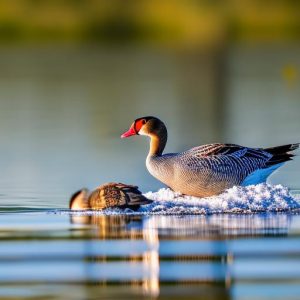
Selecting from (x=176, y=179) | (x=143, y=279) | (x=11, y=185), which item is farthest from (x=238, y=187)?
(x=143, y=279)

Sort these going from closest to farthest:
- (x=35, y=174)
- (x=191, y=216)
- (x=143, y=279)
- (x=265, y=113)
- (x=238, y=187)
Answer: (x=143, y=279) < (x=191, y=216) < (x=238, y=187) < (x=35, y=174) < (x=265, y=113)

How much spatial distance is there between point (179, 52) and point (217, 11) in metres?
2.52

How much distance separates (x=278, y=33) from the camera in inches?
2277

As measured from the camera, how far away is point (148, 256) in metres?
11.7

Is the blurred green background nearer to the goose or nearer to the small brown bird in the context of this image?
the small brown bird

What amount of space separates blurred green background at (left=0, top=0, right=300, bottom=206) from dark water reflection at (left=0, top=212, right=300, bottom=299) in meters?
1.95

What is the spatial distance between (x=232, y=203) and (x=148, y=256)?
280cm

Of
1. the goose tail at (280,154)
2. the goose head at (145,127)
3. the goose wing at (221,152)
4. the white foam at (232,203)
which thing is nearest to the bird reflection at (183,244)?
the white foam at (232,203)

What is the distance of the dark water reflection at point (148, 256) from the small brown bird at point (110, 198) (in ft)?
0.93

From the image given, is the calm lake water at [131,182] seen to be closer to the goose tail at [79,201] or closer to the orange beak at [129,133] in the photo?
the goose tail at [79,201]

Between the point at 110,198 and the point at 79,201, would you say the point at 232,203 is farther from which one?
the point at 79,201

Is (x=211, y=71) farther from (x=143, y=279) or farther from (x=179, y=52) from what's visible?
(x=143, y=279)

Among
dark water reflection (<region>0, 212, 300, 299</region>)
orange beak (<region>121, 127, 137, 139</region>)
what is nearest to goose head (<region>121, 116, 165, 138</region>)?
orange beak (<region>121, 127, 137, 139</region>)

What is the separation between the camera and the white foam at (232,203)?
46.6ft
